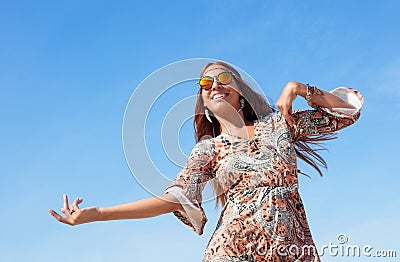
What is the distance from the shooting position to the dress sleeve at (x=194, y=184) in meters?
5.27

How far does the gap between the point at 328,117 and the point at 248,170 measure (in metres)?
Answer: 0.87

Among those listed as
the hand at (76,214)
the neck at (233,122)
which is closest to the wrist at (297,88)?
the neck at (233,122)

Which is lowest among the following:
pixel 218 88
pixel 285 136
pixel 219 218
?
pixel 219 218

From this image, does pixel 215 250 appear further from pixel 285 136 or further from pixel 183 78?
pixel 183 78

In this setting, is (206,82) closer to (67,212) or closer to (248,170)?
(248,170)

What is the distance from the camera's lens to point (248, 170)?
16.6 ft

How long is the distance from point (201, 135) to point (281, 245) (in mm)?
1559

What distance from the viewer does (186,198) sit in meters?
5.25

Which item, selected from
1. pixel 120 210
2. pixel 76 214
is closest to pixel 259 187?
pixel 120 210

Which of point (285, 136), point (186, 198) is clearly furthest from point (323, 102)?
point (186, 198)

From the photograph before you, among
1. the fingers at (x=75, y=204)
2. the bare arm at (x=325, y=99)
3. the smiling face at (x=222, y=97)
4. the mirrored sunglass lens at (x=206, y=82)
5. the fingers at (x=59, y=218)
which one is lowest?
the fingers at (x=59, y=218)

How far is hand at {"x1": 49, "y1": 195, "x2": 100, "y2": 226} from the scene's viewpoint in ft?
15.3

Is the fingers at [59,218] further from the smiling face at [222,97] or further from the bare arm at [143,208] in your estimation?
the smiling face at [222,97]

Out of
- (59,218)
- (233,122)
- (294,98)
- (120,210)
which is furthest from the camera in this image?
(233,122)
